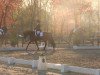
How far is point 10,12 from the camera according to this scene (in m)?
47.7

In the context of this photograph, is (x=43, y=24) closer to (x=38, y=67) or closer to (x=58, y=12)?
(x=58, y=12)

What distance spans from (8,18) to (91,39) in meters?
15.0

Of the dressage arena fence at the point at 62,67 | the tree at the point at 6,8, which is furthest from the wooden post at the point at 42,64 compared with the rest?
the tree at the point at 6,8

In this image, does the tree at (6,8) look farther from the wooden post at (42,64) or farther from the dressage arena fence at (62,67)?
the wooden post at (42,64)

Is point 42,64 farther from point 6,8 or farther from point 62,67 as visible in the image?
point 6,8

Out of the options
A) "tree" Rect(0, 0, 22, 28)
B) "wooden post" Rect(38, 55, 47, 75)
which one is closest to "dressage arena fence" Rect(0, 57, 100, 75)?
"wooden post" Rect(38, 55, 47, 75)

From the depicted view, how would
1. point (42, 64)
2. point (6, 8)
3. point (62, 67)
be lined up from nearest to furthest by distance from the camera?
point (62, 67)
point (42, 64)
point (6, 8)

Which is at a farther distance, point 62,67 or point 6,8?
point 6,8

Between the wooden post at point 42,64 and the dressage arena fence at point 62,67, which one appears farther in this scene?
the wooden post at point 42,64

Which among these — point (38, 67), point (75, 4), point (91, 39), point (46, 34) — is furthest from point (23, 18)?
point (38, 67)

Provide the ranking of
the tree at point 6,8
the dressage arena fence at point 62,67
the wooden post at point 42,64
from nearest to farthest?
the dressage arena fence at point 62,67
the wooden post at point 42,64
the tree at point 6,8

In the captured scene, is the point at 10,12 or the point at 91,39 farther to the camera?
the point at 10,12

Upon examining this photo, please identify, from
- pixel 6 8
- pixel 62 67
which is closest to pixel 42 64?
pixel 62 67

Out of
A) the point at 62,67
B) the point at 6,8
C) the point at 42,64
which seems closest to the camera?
the point at 62,67
